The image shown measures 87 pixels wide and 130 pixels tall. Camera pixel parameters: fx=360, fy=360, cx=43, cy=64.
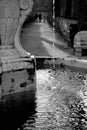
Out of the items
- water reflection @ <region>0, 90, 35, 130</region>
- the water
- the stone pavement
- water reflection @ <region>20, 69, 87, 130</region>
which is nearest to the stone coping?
the stone pavement

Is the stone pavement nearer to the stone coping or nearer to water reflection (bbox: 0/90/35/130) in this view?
the stone coping

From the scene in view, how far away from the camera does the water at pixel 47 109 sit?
5891mm

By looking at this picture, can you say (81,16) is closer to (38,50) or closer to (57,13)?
(38,50)

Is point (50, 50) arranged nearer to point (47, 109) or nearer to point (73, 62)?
point (73, 62)

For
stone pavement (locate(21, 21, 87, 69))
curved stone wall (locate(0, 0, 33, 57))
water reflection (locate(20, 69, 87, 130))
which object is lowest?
stone pavement (locate(21, 21, 87, 69))

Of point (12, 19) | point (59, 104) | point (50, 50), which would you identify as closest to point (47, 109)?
point (59, 104)

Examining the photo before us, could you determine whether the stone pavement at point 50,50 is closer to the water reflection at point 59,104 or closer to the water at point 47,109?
the water reflection at point 59,104

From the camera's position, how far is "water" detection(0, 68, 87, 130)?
5891 millimetres

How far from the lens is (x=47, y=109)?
673 cm

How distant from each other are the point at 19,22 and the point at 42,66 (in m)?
5.86

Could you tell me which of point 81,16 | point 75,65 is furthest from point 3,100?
point 81,16

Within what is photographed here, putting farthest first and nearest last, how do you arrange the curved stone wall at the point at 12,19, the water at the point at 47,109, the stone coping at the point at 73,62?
the stone coping at the point at 73,62 → the curved stone wall at the point at 12,19 → the water at the point at 47,109

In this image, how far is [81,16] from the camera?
1975cm

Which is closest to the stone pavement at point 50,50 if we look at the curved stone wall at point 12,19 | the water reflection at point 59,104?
the water reflection at point 59,104
